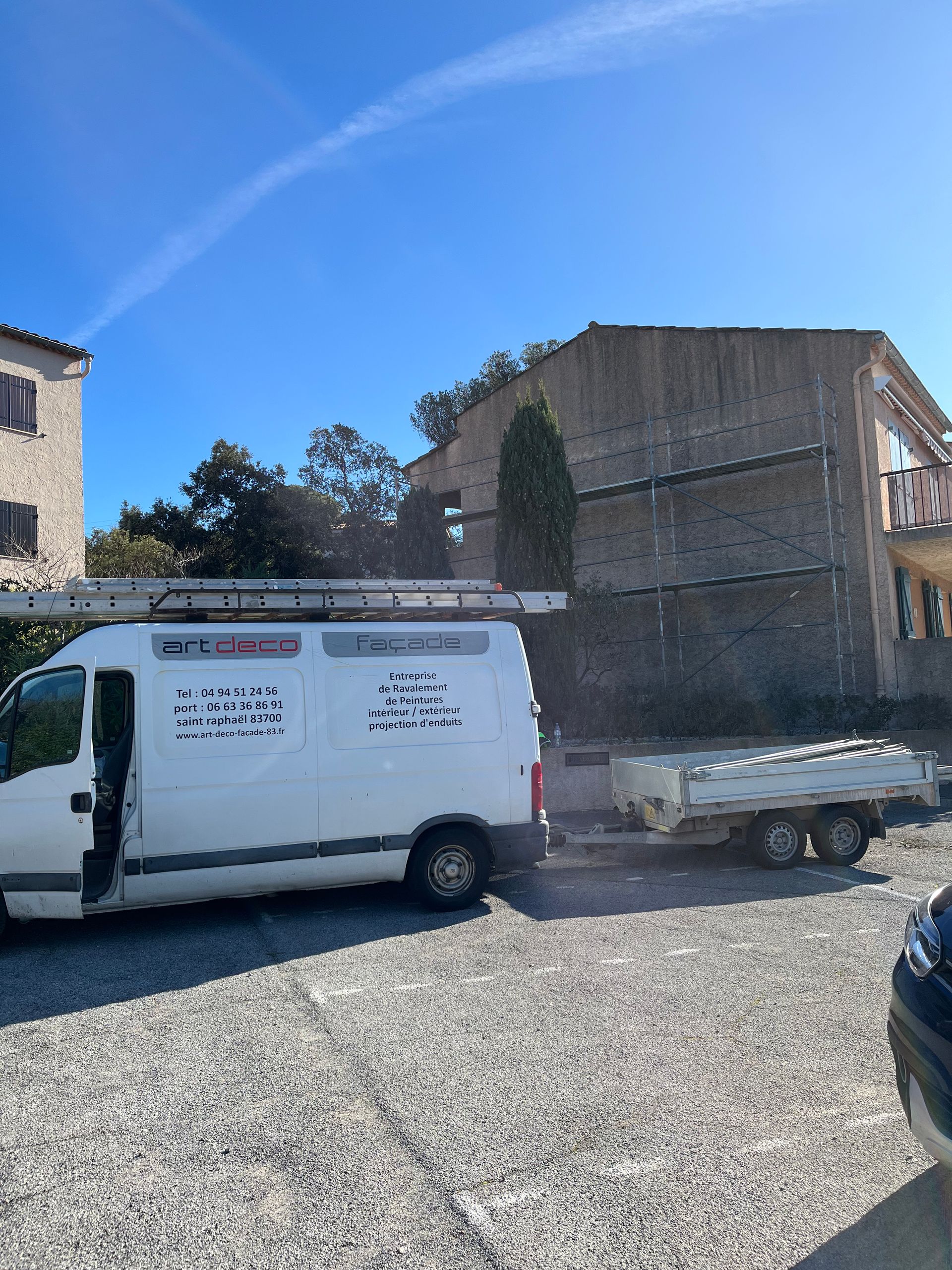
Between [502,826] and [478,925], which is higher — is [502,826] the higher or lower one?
the higher one

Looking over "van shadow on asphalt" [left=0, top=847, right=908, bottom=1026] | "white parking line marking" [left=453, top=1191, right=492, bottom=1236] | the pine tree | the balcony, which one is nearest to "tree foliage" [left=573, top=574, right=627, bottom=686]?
the pine tree

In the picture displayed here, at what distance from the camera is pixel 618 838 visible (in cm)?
859

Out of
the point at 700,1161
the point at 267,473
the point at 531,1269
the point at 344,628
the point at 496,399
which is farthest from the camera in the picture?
the point at 267,473

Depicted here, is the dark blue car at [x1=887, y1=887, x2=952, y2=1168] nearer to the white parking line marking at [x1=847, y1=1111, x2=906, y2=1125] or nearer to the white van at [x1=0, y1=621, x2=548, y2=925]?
the white parking line marking at [x1=847, y1=1111, x2=906, y2=1125]

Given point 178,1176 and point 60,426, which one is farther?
point 60,426

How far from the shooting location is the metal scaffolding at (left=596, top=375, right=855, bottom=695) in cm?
1684

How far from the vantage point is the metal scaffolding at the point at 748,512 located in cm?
1684

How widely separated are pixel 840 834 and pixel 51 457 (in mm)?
17411

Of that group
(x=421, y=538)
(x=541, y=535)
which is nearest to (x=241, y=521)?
(x=421, y=538)

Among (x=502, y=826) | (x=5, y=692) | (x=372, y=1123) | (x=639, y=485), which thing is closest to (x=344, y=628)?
(x=502, y=826)

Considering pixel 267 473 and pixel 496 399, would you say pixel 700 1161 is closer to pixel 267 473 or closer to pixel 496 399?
pixel 496 399

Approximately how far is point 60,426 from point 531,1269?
20078 mm

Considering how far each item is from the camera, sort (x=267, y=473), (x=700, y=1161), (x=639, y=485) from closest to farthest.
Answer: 1. (x=700, y=1161)
2. (x=639, y=485)
3. (x=267, y=473)

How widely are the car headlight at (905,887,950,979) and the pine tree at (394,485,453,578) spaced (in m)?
17.2
